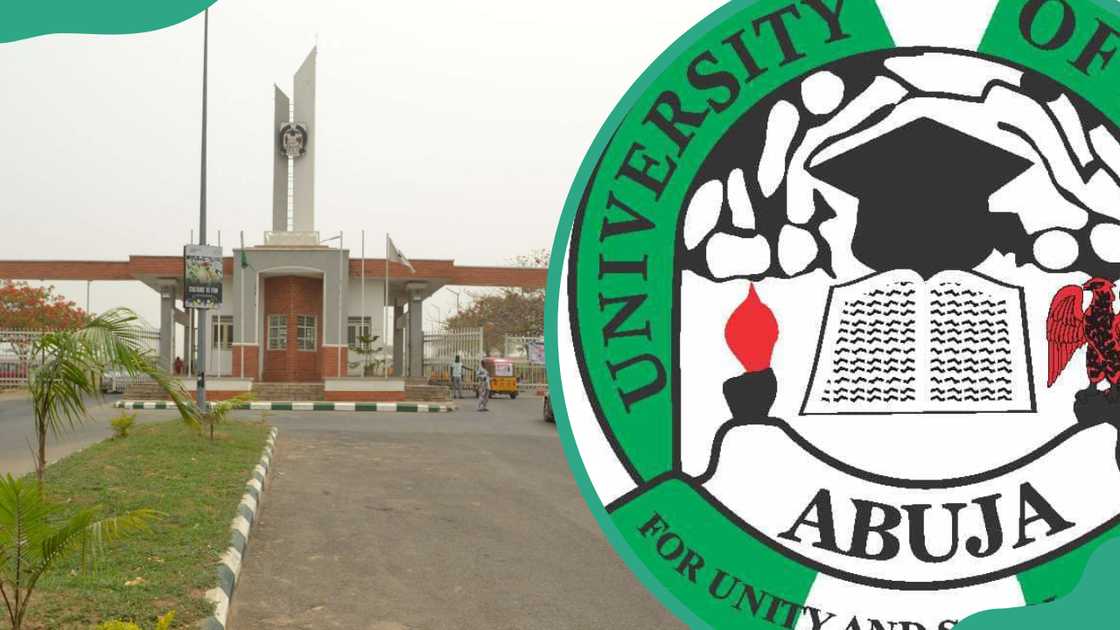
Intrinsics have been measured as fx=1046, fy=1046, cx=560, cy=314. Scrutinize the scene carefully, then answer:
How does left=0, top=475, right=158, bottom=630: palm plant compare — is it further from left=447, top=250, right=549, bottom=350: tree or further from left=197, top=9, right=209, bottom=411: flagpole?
left=447, top=250, right=549, bottom=350: tree

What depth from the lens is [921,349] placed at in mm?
1976

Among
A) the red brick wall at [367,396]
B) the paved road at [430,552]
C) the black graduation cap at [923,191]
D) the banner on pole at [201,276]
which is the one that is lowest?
the paved road at [430,552]

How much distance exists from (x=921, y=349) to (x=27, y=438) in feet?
34.4

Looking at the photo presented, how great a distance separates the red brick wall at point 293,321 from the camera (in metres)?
28.2

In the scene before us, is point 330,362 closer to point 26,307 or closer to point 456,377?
point 456,377

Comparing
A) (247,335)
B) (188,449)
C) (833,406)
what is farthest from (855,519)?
(247,335)

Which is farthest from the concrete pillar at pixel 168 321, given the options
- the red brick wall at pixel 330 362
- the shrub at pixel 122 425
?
the shrub at pixel 122 425

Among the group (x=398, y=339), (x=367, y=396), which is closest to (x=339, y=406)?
(x=367, y=396)

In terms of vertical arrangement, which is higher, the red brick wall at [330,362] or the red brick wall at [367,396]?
the red brick wall at [330,362]

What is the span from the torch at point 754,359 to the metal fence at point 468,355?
27060 mm

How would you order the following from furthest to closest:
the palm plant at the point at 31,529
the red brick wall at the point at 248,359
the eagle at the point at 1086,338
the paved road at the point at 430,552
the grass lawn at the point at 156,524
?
the red brick wall at the point at 248,359 < the paved road at the point at 430,552 < the grass lawn at the point at 156,524 < the palm plant at the point at 31,529 < the eagle at the point at 1086,338

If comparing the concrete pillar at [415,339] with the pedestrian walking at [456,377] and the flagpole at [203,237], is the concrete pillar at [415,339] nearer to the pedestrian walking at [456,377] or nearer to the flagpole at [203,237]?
the pedestrian walking at [456,377]

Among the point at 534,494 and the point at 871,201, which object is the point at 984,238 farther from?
the point at 534,494

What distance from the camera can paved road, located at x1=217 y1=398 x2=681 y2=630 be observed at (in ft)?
15.9
